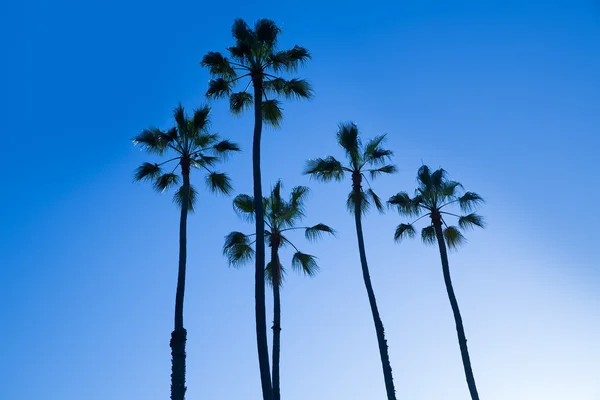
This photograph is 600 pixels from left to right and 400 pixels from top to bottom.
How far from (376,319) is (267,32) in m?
12.3

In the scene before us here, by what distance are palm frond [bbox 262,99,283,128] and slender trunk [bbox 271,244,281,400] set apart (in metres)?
5.53

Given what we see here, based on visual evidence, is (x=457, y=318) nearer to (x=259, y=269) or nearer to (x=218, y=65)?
(x=259, y=269)

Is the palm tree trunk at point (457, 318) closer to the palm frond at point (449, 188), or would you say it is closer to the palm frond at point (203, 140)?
the palm frond at point (449, 188)

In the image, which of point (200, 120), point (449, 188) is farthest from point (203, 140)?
point (449, 188)

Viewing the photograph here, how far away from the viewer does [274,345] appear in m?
25.0

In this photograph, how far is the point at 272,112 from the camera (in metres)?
24.8

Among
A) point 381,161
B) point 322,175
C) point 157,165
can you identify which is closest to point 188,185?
point 157,165

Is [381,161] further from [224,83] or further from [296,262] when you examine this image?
[224,83]

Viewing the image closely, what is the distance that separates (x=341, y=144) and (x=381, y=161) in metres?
2.01

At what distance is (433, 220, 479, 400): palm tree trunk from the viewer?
Answer: 24891mm

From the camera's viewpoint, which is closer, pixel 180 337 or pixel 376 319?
pixel 180 337

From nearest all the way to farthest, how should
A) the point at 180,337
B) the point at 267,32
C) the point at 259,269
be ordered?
the point at 259,269 < the point at 180,337 < the point at 267,32

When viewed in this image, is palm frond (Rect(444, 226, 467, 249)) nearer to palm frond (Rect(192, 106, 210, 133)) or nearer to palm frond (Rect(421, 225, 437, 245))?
palm frond (Rect(421, 225, 437, 245))

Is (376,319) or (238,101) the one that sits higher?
(238,101)
